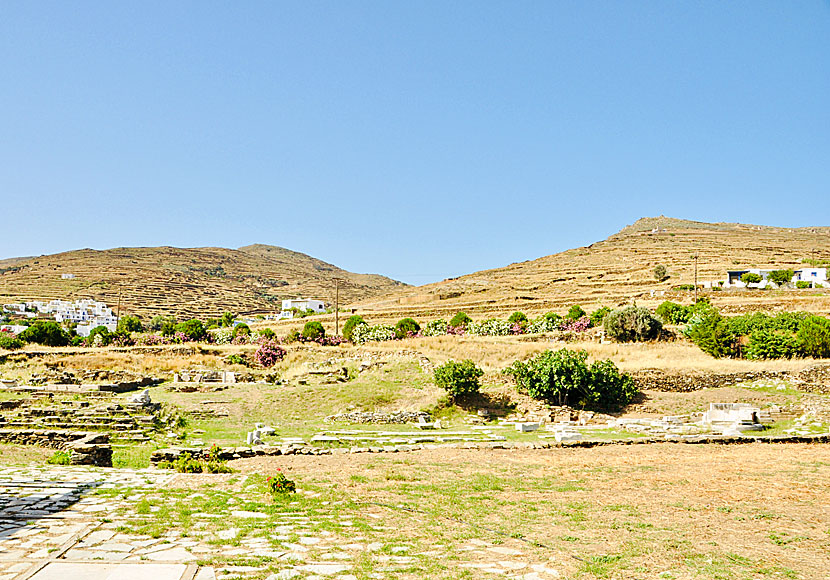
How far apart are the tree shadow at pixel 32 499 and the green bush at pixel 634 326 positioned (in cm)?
3443

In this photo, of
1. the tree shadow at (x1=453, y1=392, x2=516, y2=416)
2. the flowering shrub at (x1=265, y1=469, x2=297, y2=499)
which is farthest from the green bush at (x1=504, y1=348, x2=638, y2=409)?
the flowering shrub at (x1=265, y1=469, x2=297, y2=499)

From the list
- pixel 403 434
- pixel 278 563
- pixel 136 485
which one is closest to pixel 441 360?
pixel 403 434

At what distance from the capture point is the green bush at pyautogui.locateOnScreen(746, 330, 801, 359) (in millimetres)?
27417

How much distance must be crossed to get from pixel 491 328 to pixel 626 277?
143 ft

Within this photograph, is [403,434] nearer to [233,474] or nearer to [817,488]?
[233,474]

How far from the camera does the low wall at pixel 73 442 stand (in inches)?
473

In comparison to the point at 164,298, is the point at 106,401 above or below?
below

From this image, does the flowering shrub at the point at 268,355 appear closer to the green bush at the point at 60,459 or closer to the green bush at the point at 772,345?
the green bush at the point at 60,459

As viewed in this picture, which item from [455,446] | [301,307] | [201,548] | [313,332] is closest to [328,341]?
[313,332]

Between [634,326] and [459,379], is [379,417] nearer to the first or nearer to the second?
[459,379]

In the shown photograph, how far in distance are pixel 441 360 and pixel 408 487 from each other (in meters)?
19.7

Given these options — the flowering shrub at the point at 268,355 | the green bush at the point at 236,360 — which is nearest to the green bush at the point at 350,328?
the flowering shrub at the point at 268,355

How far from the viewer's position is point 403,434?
57.1ft

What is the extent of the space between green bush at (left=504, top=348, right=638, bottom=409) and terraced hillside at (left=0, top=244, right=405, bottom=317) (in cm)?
9176
